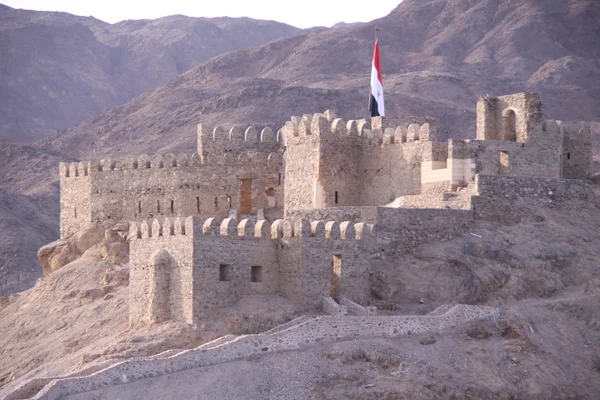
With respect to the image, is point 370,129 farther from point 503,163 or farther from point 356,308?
point 356,308

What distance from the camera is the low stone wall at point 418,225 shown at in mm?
44594

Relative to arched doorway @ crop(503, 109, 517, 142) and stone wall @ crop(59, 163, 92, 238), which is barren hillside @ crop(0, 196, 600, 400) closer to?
stone wall @ crop(59, 163, 92, 238)

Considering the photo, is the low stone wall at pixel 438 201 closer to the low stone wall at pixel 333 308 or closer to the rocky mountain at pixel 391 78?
the low stone wall at pixel 333 308

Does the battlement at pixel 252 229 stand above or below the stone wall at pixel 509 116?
below

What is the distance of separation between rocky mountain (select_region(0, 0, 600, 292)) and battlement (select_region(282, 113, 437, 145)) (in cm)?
3228

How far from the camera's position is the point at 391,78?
96.3 metres

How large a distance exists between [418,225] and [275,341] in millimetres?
8405

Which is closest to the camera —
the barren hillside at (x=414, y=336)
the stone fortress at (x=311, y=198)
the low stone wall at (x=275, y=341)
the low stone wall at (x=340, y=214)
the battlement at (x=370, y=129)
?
the low stone wall at (x=275, y=341)

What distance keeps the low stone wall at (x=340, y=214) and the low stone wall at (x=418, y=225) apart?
0.31m

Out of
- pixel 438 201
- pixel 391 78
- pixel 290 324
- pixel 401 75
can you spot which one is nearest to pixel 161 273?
pixel 290 324

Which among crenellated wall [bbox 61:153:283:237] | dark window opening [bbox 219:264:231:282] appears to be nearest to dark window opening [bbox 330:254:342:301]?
dark window opening [bbox 219:264:231:282]

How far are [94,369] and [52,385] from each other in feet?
6.35

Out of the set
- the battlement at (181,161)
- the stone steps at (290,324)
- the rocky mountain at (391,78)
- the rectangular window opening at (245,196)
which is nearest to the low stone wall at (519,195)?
the battlement at (181,161)

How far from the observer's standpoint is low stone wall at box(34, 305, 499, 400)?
36.7 meters
